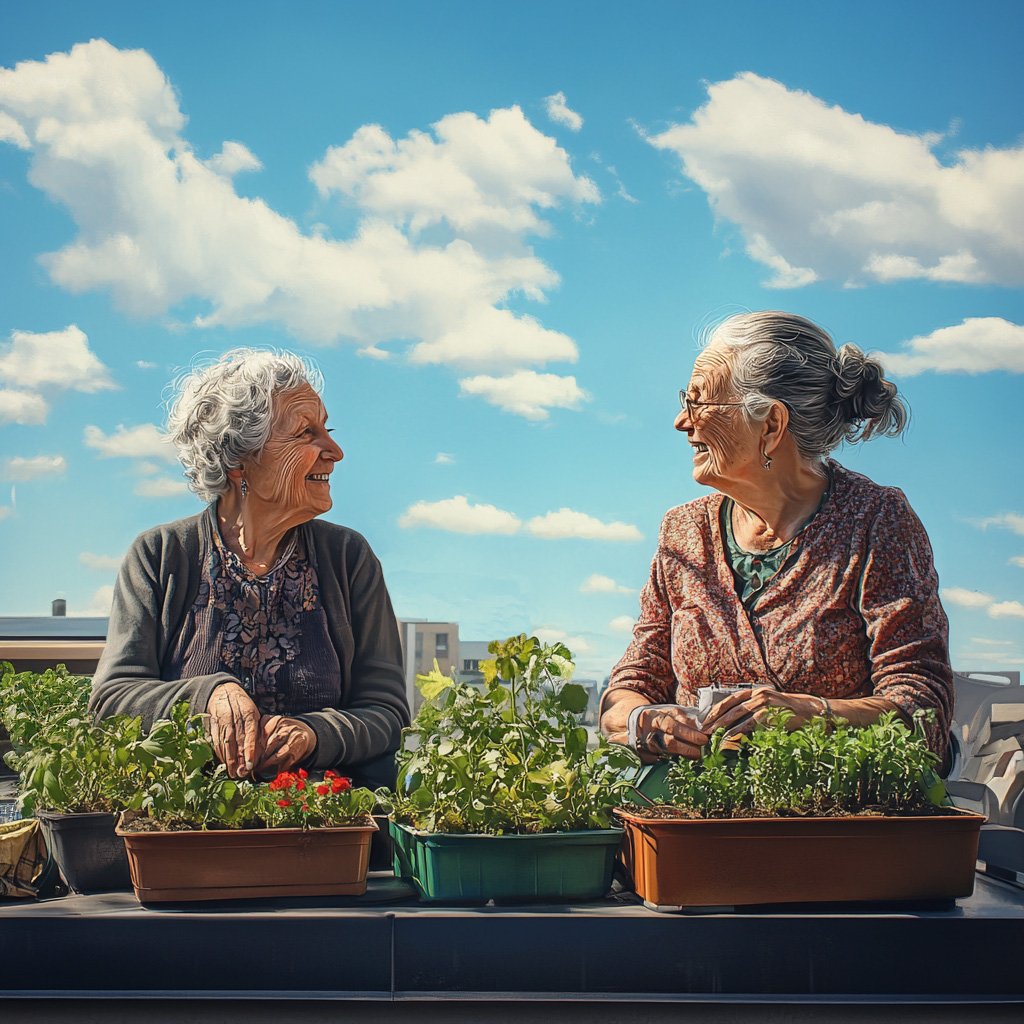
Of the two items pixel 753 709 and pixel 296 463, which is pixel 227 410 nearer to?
pixel 296 463

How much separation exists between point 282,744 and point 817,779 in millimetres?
967

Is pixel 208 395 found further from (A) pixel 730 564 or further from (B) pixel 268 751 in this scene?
(A) pixel 730 564

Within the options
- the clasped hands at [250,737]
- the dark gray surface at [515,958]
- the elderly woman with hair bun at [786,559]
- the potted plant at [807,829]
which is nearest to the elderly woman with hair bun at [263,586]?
the clasped hands at [250,737]

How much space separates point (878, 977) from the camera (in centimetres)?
159

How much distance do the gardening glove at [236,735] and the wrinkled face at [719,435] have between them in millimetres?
1017

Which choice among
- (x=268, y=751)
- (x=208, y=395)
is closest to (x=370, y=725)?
(x=268, y=751)

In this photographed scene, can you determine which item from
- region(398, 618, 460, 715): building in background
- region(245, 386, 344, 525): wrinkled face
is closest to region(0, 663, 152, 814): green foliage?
region(245, 386, 344, 525): wrinkled face

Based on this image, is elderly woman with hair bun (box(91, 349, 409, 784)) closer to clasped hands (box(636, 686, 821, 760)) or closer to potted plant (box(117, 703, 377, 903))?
potted plant (box(117, 703, 377, 903))

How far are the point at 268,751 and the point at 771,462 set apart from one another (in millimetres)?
1156

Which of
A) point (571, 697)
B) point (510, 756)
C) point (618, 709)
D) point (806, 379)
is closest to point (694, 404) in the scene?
point (806, 379)

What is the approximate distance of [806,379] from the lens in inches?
93.8

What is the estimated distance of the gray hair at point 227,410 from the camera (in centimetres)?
245

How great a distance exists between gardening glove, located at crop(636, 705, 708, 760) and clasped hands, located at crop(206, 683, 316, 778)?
0.64 m

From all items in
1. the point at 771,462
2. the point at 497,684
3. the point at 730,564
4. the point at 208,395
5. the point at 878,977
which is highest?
the point at 208,395
